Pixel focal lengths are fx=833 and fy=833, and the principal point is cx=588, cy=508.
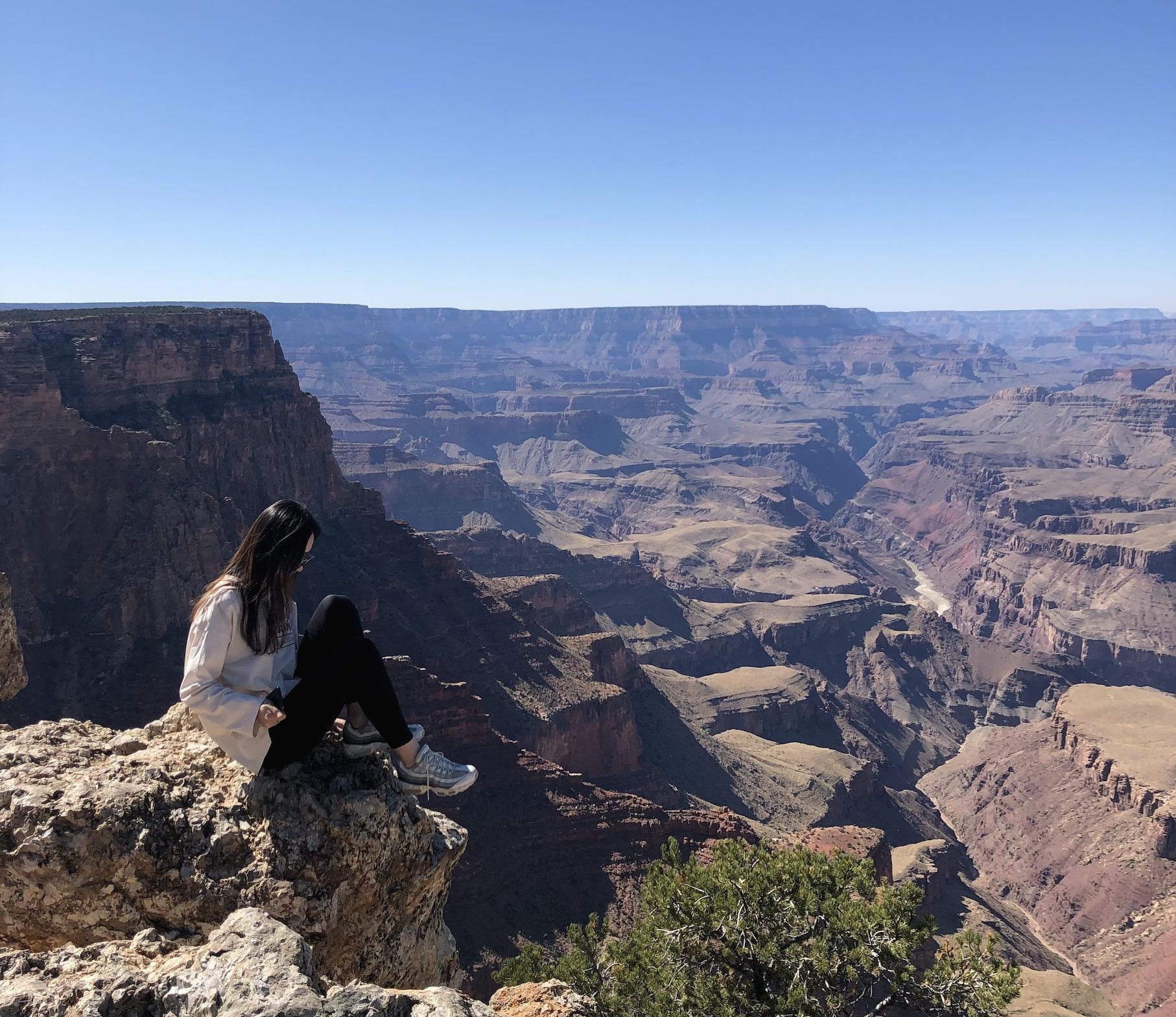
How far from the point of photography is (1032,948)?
56.3 m

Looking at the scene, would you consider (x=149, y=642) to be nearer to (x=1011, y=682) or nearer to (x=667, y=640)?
(x=667, y=640)

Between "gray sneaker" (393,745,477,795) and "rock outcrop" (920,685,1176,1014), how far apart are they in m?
57.6

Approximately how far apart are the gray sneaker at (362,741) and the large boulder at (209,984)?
1895mm

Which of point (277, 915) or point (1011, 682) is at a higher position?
point (277, 915)

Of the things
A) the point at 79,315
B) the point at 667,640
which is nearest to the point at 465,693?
the point at 79,315

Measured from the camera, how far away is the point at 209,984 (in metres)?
6.23

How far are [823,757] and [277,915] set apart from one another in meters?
71.0

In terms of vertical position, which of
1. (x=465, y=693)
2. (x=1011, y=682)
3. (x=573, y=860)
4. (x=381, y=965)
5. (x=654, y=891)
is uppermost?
(x=381, y=965)

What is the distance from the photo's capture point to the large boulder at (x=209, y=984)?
6.08 meters

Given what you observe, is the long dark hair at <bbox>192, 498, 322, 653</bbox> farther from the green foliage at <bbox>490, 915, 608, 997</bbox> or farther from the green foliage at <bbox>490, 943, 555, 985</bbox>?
the green foliage at <bbox>490, 943, 555, 985</bbox>

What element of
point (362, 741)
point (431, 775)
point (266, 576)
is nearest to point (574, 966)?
point (431, 775)

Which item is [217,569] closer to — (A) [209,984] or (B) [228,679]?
(B) [228,679]

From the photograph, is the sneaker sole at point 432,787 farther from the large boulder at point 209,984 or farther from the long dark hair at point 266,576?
the large boulder at point 209,984

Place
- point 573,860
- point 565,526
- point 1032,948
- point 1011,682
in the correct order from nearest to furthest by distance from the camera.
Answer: point 573,860
point 1032,948
point 1011,682
point 565,526
